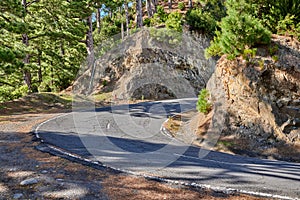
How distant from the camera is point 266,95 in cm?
1049

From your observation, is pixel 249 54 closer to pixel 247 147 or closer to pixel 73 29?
pixel 247 147

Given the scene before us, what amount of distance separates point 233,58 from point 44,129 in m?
9.31

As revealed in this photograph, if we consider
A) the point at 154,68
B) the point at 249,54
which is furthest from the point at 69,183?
the point at 154,68

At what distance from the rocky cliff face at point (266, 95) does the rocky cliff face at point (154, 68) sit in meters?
12.3

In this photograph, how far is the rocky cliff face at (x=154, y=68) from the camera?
24.0 m

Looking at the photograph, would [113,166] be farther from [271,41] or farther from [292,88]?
[271,41]

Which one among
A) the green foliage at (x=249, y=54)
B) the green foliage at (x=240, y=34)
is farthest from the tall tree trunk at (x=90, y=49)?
the green foliage at (x=249, y=54)

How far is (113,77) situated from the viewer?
82.6 ft

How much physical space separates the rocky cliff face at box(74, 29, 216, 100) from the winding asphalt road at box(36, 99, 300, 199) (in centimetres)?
1094

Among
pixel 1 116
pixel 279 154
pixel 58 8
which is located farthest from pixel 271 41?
pixel 58 8

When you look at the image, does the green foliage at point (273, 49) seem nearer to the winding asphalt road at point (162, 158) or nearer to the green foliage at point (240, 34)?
the green foliage at point (240, 34)

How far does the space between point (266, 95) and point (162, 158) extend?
6216 millimetres

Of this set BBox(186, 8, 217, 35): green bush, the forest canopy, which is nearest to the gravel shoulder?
the forest canopy

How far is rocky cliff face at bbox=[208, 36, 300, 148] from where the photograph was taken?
10002 mm
